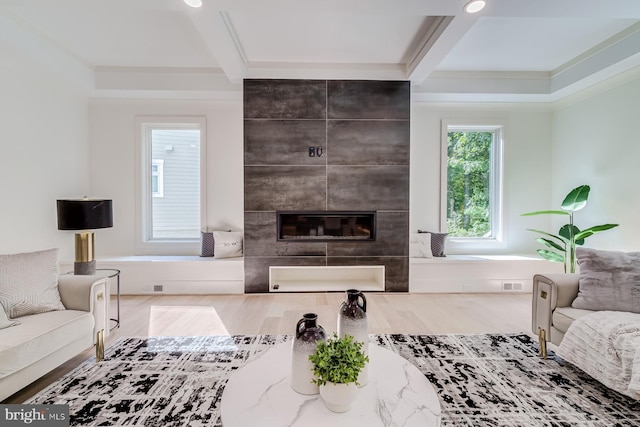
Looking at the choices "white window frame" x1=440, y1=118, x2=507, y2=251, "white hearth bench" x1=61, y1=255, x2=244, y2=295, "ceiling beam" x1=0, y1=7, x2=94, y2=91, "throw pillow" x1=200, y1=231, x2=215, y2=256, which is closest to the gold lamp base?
"white hearth bench" x1=61, y1=255, x2=244, y2=295

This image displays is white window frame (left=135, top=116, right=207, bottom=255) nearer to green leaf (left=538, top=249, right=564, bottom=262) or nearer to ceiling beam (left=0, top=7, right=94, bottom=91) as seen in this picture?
ceiling beam (left=0, top=7, right=94, bottom=91)

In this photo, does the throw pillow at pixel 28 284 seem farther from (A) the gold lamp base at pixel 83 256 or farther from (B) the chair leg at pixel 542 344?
(B) the chair leg at pixel 542 344

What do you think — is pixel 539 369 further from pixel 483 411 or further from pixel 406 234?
pixel 406 234

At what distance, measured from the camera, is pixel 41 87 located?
3330mm

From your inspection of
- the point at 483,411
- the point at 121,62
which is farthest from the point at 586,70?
the point at 121,62

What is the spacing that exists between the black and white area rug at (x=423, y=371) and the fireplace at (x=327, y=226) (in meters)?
1.52

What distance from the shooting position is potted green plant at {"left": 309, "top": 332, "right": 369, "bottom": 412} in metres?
1.12

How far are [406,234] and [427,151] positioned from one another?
1312 mm

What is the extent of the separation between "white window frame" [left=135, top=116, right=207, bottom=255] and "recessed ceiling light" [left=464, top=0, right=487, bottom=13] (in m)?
3.35

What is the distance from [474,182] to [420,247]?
53.9 inches

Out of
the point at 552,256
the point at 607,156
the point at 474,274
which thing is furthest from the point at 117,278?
the point at 607,156

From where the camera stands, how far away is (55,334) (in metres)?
1.88

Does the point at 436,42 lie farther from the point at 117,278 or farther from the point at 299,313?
the point at 117,278

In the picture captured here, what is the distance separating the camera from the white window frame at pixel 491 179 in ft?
14.2
